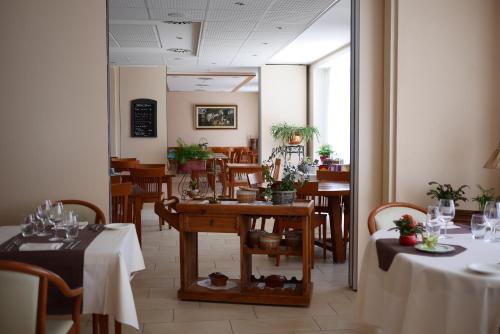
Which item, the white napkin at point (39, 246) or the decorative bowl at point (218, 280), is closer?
the white napkin at point (39, 246)

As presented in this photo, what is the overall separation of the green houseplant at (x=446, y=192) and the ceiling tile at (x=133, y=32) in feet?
15.1

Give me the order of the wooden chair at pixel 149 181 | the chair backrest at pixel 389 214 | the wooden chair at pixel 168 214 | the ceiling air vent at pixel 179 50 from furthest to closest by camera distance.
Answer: the ceiling air vent at pixel 179 50 → the wooden chair at pixel 149 181 → the wooden chair at pixel 168 214 → the chair backrest at pixel 389 214

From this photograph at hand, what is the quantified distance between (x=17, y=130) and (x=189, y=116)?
14.9 metres

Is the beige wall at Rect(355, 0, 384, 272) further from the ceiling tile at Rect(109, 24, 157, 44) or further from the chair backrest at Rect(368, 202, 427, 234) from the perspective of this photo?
the ceiling tile at Rect(109, 24, 157, 44)

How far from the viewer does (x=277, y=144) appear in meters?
10.9

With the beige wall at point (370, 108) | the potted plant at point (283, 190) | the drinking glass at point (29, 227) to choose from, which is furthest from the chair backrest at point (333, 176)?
the drinking glass at point (29, 227)

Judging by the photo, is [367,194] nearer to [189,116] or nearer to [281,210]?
[281,210]

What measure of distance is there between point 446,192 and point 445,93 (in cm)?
84

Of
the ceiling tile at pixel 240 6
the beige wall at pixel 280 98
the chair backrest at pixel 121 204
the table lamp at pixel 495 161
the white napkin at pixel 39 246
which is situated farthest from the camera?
the beige wall at pixel 280 98

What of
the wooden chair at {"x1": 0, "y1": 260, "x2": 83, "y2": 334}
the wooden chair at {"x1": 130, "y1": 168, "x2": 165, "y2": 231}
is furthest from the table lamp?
the wooden chair at {"x1": 130, "y1": 168, "x2": 165, "y2": 231}

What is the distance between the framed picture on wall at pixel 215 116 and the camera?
1909cm

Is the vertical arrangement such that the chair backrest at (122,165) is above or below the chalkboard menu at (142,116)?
below

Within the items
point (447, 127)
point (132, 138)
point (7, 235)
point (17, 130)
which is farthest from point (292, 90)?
point (7, 235)

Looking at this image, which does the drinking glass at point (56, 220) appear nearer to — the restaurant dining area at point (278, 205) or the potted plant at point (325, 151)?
the restaurant dining area at point (278, 205)
